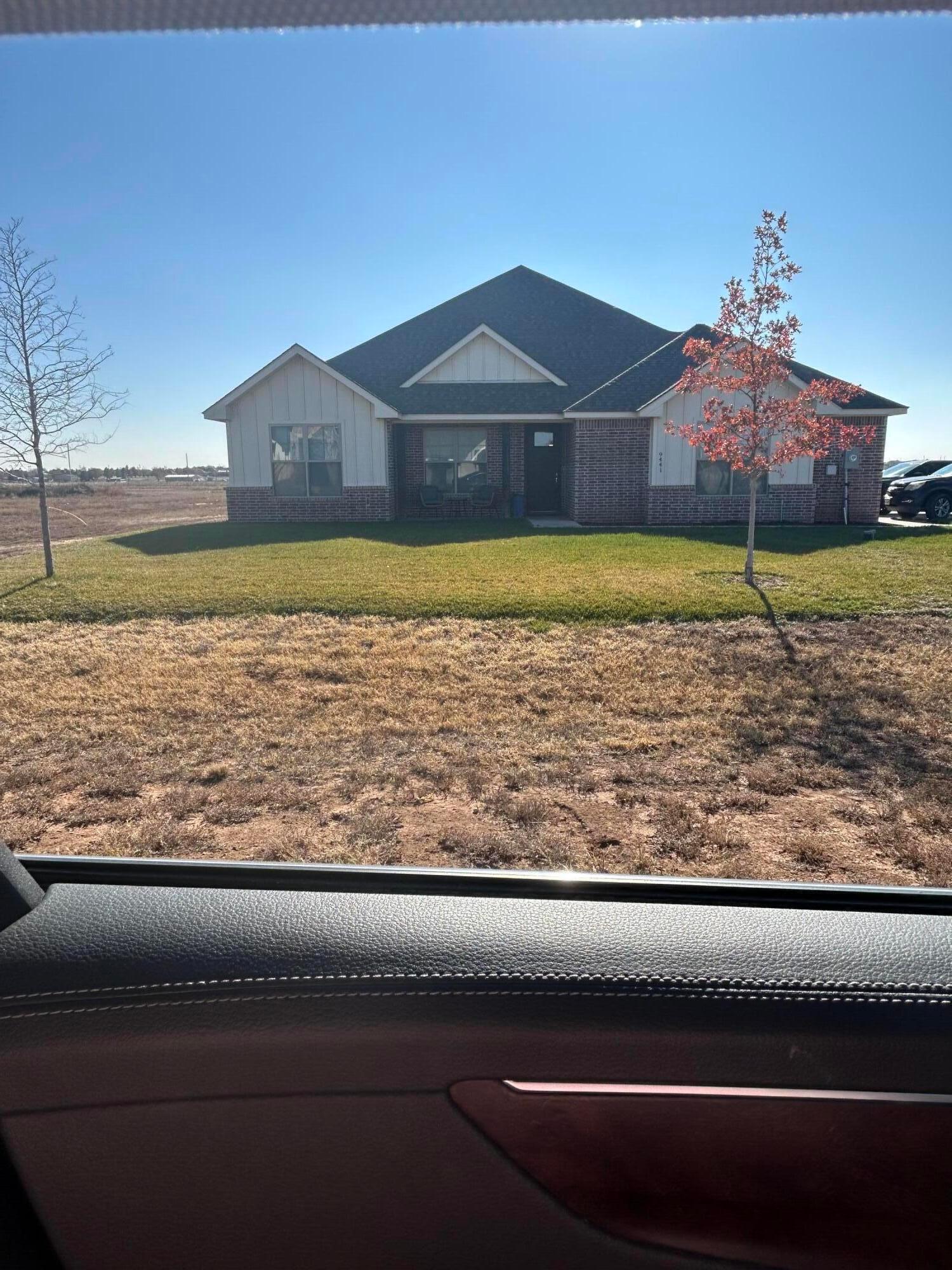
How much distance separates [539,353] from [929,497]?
9.25 m

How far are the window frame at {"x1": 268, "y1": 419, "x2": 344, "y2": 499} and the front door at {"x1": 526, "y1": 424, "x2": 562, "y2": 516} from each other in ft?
13.4

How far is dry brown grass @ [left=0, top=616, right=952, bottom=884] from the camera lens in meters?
3.87

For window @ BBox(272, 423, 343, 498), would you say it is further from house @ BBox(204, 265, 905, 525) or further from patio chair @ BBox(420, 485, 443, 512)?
patio chair @ BBox(420, 485, 443, 512)

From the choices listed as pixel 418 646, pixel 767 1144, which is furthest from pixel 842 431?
pixel 767 1144

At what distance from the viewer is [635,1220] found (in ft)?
4.14

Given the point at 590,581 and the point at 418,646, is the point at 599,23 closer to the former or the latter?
the point at 418,646

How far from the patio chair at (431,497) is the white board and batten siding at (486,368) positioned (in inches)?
105

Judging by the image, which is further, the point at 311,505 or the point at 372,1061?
the point at 311,505

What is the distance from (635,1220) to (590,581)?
9.06m

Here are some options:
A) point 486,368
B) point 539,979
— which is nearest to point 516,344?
point 486,368

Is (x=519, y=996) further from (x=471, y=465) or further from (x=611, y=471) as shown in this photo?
(x=471, y=465)

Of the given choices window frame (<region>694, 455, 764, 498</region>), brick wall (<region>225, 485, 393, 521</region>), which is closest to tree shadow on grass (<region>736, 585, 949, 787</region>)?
window frame (<region>694, 455, 764, 498</region>)

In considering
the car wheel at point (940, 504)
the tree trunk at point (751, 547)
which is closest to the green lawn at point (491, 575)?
the tree trunk at point (751, 547)

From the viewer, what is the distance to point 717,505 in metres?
17.6
